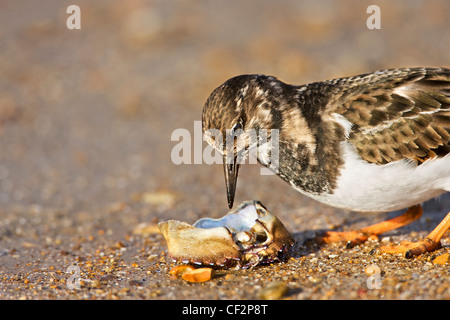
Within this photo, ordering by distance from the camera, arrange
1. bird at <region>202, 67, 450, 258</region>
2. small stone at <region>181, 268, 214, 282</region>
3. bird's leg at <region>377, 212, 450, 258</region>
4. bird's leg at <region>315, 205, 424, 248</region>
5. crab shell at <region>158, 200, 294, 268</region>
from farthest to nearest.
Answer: bird's leg at <region>315, 205, 424, 248</region>, bird's leg at <region>377, 212, 450, 258</region>, bird at <region>202, 67, 450, 258</region>, crab shell at <region>158, 200, 294, 268</region>, small stone at <region>181, 268, 214, 282</region>

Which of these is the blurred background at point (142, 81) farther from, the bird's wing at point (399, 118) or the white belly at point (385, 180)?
the bird's wing at point (399, 118)

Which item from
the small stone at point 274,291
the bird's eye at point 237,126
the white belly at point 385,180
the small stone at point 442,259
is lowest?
the small stone at point 274,291

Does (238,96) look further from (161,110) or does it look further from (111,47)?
(111,47)


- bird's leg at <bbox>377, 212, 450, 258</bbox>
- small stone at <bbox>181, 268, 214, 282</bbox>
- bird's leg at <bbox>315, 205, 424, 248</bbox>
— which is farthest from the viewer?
bird's leg at <bbox>315, 205, 424, 248</bbox>

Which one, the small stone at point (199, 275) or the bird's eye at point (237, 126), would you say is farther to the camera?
the bird's eye at point (237, 126)

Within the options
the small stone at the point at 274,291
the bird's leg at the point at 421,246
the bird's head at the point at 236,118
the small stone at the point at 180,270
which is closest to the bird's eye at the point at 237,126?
the bird's head at the point at 236,118

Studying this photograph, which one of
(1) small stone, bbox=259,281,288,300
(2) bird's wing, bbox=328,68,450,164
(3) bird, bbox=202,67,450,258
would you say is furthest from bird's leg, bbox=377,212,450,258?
(1) small stone, bbox=259,281,288,300

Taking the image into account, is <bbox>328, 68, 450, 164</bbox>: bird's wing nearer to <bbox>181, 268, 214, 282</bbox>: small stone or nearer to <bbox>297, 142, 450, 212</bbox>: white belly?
<bbox>297, 142, 450, 212</bbox>: white belly

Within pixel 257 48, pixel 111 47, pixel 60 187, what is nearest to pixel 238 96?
pixel 60 187
